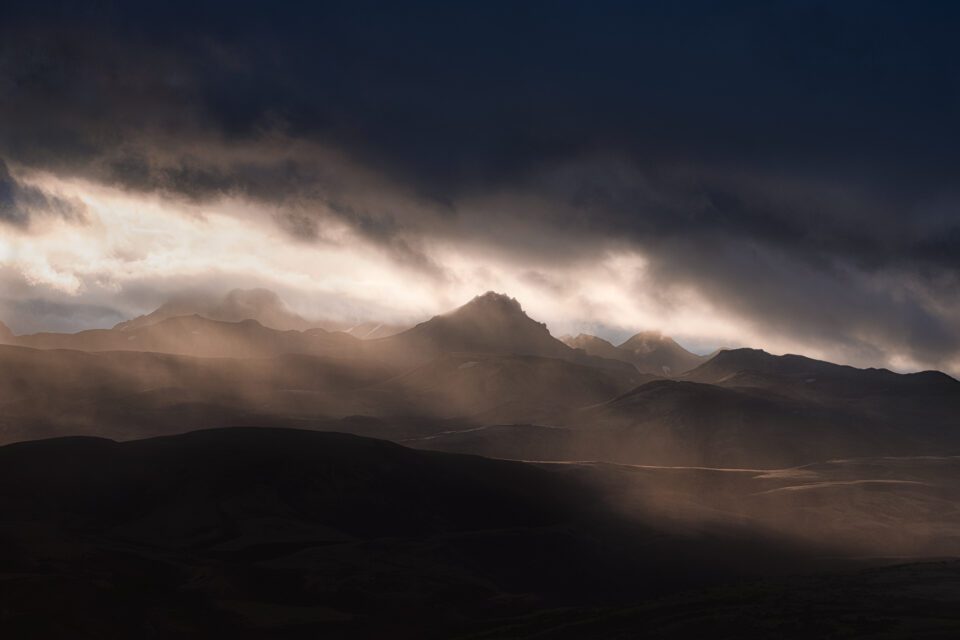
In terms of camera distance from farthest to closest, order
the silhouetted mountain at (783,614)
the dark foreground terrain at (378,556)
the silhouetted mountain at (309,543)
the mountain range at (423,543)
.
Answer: the silhouetted mountain at (309,543) → the mountain range at (423,543) → the dark foreground terrain at (378,556) → the silhouetted mountain at (783,614)

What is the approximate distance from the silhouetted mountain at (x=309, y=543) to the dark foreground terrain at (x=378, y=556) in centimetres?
32

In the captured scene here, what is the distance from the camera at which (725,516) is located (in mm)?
128000

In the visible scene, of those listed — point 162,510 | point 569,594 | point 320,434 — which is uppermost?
point 320,434

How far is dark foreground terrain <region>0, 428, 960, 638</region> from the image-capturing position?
216 feet

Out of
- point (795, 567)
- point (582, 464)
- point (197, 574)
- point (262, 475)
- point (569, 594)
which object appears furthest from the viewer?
point (582, 464)

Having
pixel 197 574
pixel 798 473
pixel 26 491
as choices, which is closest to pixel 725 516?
pixel 798 473

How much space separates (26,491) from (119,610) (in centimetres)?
5473

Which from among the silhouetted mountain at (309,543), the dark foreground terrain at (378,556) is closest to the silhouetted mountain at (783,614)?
the dark foreground terrain at (378,556)

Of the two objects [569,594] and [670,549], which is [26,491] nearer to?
[569,594]

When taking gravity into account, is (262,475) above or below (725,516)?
above

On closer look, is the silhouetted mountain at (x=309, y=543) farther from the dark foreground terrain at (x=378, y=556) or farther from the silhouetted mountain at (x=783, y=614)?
the silhouetted mountain at (x=783, y=614)

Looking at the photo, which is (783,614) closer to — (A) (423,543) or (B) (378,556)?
(B) (378,556)

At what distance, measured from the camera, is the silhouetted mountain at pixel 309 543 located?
2844 inches

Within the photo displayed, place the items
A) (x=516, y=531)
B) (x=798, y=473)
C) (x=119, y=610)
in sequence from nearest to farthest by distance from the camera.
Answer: (x=119, y=610) → (x=516, y=531) → (x=798, y=473)
